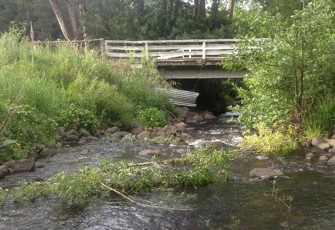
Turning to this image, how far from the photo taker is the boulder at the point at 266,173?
27.7ft

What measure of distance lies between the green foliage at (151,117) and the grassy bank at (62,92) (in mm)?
101

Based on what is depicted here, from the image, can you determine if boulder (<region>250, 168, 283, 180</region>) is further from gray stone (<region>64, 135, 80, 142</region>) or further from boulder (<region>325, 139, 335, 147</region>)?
gray stone (<region>64, 135, 80, 142</region>)

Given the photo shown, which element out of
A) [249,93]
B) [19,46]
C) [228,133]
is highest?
[19,46]

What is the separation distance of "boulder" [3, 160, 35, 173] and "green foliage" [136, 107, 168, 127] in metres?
6.74

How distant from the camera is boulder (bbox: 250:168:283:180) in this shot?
27.7 ft

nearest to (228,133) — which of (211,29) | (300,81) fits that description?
(300,81)

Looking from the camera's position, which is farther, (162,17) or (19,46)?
(162,17)

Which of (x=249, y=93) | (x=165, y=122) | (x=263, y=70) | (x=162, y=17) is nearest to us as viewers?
(x=263, y=70)

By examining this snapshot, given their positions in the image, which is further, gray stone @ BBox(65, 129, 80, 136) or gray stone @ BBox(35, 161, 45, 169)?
gray stone @ BBox(65, 129, 80, 136)

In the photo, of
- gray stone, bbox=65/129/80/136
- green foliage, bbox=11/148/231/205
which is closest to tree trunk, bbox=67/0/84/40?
gray stone, bbox=65/129/80/136

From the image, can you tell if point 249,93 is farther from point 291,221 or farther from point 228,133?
point 291,221

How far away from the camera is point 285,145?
35.4 feet

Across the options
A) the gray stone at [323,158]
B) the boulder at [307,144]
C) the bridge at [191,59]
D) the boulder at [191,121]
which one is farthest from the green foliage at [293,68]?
the bridge at [191,59]

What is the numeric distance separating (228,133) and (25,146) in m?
6.86
